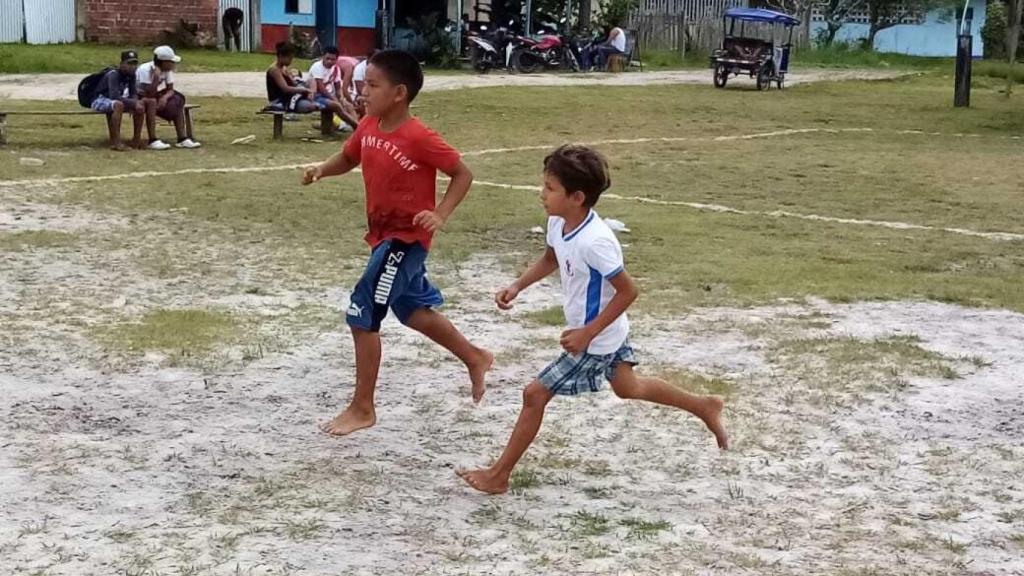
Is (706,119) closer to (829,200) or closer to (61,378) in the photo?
(829,200)

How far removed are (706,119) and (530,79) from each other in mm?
7999

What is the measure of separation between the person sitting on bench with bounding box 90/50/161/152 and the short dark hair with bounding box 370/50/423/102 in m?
9.15

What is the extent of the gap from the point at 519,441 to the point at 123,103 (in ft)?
34.2

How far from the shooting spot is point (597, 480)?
15.0 ft

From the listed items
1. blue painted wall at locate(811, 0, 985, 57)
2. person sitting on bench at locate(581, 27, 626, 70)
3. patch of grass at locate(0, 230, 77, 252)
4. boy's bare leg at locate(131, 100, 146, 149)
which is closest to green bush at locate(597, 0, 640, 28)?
person sitting on bench at locate(581, 27, 626, 70)

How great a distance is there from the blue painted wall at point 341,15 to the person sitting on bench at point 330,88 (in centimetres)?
1622

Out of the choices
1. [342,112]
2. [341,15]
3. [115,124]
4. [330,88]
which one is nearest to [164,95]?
[115,124]

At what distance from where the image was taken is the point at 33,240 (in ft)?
28.2

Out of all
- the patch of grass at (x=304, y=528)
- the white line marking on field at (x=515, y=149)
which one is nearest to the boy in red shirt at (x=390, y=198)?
the patch of grass at (x=304, y=528)

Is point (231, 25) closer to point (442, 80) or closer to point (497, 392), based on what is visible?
point (442, 80)

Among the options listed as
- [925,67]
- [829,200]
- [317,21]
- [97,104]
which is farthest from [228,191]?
[925,67]

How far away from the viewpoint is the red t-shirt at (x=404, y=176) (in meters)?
4.94

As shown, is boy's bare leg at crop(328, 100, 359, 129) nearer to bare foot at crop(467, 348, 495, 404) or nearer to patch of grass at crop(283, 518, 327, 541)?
bare foot at crop(467, 348, 495, 404)

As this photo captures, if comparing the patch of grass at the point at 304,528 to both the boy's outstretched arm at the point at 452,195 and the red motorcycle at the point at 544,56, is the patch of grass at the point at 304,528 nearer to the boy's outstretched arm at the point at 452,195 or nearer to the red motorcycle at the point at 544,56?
the boy's outstretched arm at the point at 452,195
